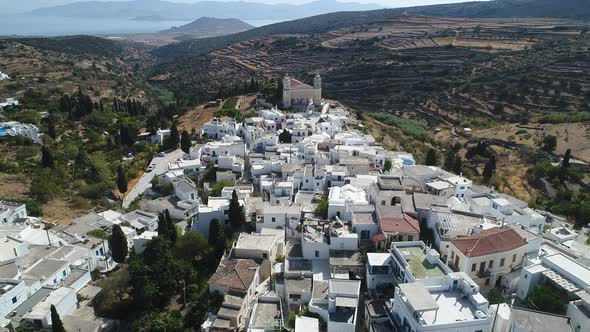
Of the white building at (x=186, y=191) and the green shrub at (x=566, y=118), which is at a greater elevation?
the green shrub at (x=566, y=118)

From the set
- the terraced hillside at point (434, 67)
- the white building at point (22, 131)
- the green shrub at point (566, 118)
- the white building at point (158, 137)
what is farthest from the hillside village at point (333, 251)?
the terraced hillside at point (434, 67)

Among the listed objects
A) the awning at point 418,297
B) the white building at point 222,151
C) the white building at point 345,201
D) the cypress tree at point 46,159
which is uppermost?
the awning at point 418,297

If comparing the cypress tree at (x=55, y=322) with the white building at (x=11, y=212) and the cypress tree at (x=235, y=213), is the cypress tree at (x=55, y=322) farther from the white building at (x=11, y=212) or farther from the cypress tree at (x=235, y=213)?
the white building at (x=11, y=212)

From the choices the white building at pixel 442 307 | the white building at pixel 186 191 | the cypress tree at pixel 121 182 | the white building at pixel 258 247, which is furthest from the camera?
the cypress tree at pixel 121 182

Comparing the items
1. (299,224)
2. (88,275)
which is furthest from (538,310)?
(88,275)

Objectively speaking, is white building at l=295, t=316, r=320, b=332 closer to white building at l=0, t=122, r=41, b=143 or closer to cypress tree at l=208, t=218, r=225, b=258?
cypress tree at l=208, t=218, r=225, b=258

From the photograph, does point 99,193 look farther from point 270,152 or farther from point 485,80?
point 485,80

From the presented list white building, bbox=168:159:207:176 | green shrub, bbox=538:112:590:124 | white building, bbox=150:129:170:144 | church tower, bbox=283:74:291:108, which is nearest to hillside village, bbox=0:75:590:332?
white building, bbox=168:159:207:176
